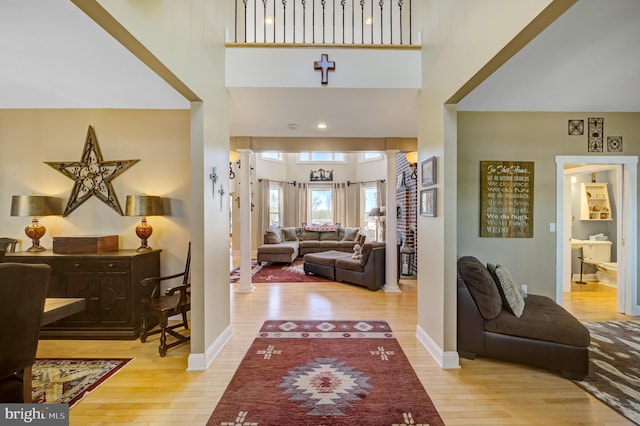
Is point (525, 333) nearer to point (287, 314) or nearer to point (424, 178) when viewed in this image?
point (424, 178)

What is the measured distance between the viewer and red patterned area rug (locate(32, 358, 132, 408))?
2045 mm

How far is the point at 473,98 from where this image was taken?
296cm

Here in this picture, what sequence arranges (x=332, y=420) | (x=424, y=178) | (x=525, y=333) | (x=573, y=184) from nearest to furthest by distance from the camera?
(x=332, y=420), (x=525, y=333), (x=424, y=178), (x=573, y=184)

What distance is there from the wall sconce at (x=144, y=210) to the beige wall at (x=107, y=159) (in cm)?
17

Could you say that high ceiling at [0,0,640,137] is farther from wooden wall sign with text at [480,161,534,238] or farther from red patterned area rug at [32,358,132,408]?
red patterned area rug at [32,358,132,408]

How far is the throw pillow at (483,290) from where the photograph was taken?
248 cm

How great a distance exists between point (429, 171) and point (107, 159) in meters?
3.71

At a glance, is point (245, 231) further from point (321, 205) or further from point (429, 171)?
point (321, 205)

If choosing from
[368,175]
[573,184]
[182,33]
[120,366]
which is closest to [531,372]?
[120,366]

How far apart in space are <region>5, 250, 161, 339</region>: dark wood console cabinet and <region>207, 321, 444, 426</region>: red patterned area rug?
56.4 inches

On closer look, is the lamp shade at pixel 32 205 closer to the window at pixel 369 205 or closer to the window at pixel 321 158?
the window at pixel 321 158

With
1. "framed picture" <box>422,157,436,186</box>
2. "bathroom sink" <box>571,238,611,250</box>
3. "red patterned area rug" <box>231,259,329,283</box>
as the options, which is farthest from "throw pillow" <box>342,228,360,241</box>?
"framed picture" <box>422,157,436,186</box>

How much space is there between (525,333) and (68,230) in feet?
16.3

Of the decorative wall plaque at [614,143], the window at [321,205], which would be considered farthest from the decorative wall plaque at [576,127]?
the window at [321,205]
